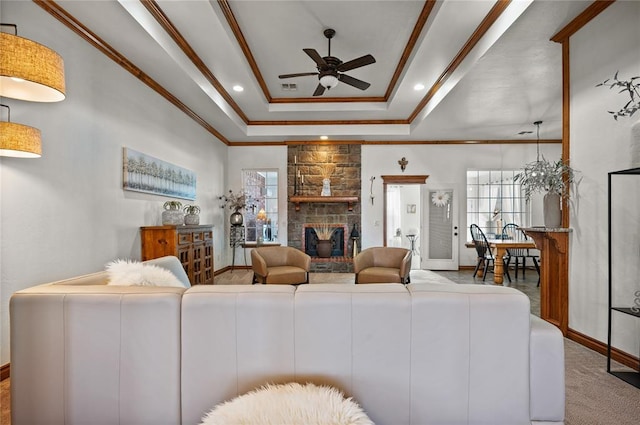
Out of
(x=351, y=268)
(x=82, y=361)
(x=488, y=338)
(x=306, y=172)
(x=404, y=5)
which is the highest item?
(x=404, y=5)

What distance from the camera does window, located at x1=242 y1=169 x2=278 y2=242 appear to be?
23.1 ft

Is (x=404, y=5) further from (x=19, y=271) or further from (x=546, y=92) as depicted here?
(x=19, y=271)

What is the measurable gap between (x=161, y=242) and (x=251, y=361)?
9.27ft

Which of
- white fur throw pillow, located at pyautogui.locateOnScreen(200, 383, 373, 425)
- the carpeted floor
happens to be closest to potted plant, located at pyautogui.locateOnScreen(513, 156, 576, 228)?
the carpeted floor

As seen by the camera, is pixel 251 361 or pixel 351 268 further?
pixel 351 268

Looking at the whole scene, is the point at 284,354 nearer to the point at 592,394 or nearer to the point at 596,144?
the point at 592,394

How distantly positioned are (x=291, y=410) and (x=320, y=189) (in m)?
5.95

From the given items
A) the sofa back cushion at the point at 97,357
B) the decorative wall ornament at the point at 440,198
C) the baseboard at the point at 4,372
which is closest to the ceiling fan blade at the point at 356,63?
the sofa back cushion at the point at 97,357

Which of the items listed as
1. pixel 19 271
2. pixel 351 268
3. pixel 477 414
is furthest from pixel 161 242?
pixel 351 268

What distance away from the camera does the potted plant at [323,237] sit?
6.89 meters

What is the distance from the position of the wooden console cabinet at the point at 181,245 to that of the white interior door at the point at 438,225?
4.70m

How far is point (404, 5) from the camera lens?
9.64 ft

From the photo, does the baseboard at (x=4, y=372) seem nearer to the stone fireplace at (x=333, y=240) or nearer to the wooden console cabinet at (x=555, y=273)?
the wooden console cabinet at (x=555, y=273)

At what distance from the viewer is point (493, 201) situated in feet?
23.1
